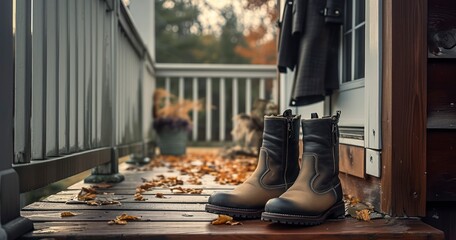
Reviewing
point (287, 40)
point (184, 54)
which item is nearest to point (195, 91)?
point (287, 40)

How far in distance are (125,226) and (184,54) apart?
1254 cm

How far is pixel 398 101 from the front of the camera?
1.32m

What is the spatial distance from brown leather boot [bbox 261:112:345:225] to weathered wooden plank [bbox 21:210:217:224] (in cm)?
27

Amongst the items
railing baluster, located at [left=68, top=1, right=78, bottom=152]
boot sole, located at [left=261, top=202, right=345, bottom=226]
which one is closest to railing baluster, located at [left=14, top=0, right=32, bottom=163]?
railing baluster, located at [left=68, top=1, right=78, bottom=152]

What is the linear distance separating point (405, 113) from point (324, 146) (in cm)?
24

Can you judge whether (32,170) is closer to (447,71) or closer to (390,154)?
(390,154)

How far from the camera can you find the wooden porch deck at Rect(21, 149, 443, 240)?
1.14 m

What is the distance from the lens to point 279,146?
139 cm

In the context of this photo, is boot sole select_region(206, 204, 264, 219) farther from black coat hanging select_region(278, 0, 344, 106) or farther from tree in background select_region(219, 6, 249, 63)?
tree in background select_region(219, 6, 249, 63)

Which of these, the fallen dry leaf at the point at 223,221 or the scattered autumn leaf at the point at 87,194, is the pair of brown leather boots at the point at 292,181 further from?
the scattered autumn leaf at the point at 87,194

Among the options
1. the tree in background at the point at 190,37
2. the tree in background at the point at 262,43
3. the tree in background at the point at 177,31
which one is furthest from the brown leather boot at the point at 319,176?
the tree in background at the point at 177,31

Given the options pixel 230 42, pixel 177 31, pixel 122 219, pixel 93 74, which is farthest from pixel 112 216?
pixel 177 31

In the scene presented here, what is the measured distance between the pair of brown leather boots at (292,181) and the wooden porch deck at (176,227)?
0.12ft

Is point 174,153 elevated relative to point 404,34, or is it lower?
lower
